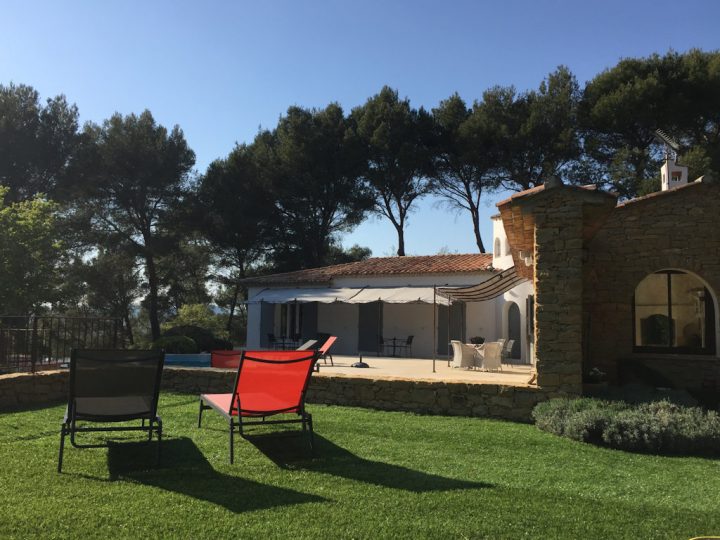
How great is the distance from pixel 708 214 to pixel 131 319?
119 feet

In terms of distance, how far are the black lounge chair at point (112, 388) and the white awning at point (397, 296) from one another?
15376mm

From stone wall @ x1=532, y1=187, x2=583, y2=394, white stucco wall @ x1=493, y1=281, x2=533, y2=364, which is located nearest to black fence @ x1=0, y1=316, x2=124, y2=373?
stone wall @ x1=532, y1=187, x2=583, y2=394

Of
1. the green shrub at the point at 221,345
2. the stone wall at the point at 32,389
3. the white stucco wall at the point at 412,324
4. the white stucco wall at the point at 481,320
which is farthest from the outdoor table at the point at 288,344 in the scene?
the stone wall at the point at 32,389

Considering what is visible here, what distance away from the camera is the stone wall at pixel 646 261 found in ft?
37.1

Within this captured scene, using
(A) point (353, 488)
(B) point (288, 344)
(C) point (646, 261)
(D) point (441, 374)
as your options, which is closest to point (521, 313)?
(D) point (441, 374)

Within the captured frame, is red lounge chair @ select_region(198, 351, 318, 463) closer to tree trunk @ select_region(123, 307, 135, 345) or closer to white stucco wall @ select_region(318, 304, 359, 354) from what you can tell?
white stucco wall @ select_region(318, 304, 359, 354)

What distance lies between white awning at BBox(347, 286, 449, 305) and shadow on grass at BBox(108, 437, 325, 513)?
49.9 feet

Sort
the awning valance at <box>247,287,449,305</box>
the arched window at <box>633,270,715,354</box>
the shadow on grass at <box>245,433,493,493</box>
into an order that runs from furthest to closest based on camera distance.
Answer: the awning valance at <box>247,287,449,305</box> < the arched window at <box>633,270,715,354</box> < the shadow on grass at <box>245,433,493,493</box>

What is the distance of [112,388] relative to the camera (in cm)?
589

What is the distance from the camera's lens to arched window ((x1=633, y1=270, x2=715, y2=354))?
11617mm

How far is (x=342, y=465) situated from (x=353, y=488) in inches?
32.2

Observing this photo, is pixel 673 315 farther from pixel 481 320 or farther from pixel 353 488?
pixel 481 320

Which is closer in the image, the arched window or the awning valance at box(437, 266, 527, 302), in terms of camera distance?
the arched window

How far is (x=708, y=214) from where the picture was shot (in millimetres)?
11266
